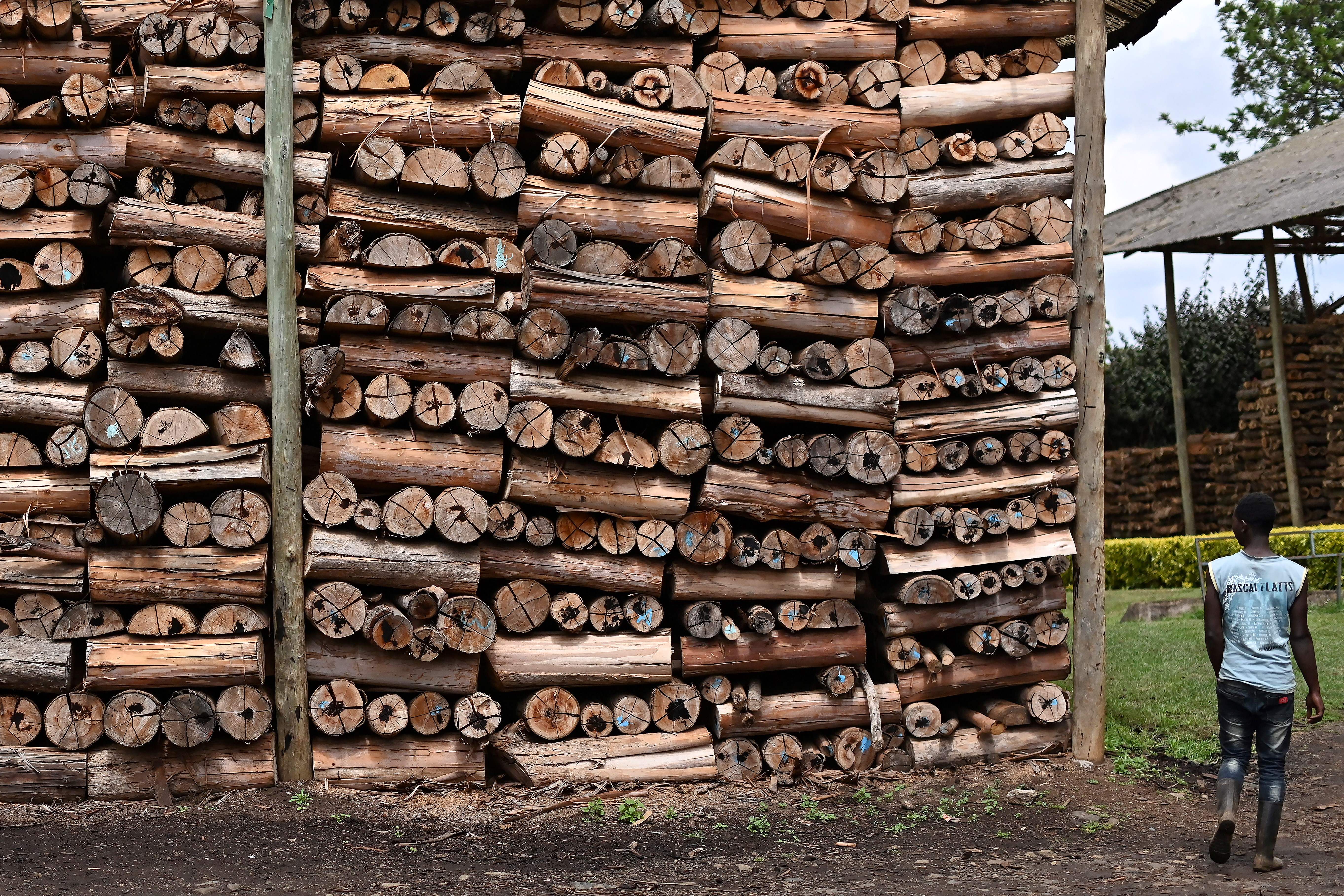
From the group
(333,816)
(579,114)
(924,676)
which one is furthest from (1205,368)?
(333,816)

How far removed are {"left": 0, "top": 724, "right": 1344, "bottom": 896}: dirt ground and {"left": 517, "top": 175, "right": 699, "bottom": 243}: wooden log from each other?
325cm

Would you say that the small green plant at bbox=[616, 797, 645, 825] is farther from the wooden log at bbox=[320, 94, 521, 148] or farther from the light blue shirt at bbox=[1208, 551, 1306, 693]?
the wooden log at bbox=[320, 94, 521, 148]

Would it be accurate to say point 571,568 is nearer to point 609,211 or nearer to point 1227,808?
point 609,211

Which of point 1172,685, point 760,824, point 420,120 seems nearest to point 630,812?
point 760,824

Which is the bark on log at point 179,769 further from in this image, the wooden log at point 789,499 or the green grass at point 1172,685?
the green grass at point 1172,685

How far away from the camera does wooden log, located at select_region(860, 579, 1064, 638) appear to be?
7.45 meters

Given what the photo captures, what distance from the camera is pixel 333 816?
6.16m

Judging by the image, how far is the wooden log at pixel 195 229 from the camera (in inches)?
255

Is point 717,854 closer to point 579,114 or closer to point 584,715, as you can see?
point 584,715

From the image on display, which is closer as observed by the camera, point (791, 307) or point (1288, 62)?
point (791, 307)

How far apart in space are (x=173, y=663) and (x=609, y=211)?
11.5 ft

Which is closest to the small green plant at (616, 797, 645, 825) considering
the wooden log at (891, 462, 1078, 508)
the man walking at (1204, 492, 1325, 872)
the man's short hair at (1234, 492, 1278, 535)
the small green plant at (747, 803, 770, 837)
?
the small green plant at (747, 803, 770, 837)

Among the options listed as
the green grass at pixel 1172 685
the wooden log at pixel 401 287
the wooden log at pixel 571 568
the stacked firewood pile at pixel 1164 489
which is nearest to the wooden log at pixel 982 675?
the green grass at pixel 1172 685

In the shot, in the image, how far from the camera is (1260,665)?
212 inches
